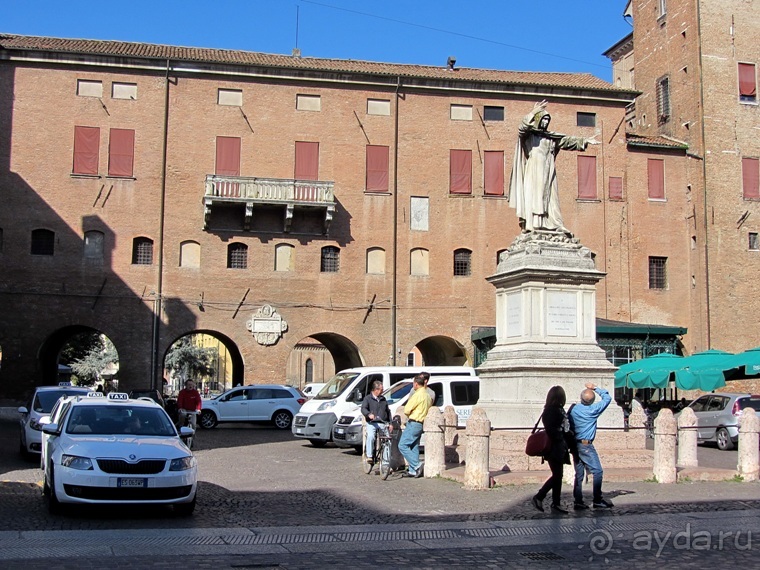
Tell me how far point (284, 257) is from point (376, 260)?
390cm

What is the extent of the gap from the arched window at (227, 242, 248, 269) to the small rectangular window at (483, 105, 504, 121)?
12.1 meters

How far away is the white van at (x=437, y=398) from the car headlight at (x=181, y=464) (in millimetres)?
9740

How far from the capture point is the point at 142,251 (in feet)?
123

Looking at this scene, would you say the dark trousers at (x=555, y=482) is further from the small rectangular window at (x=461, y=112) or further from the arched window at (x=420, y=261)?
the small rectangular window at (x=461, y=112)

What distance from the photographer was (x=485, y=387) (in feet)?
52.7

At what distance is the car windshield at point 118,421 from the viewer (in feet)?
40.0

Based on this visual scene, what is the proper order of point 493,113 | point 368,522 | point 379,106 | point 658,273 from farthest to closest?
point 658,273 → point 493,113 → point 379,106 → point 368,522

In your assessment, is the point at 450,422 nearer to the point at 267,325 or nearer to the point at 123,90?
the point at 267,325

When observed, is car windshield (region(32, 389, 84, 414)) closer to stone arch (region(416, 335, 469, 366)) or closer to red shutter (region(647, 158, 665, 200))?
stone arch (region(416, 335, 469, 366))

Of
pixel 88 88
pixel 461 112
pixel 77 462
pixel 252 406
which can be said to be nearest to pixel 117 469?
pixel 77 462

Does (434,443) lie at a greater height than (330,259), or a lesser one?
lesser

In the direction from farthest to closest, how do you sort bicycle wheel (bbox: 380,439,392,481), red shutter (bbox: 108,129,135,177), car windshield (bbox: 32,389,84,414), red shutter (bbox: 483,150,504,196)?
red shutter (bbox: 483,150,504,196)
red shutter (bbox: 108,129,135,177)
car windshield (bbox: 32,389,84,414)
bicycle wheel (bbox: 380,439,392,481)

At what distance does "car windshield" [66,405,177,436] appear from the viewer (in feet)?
40.0

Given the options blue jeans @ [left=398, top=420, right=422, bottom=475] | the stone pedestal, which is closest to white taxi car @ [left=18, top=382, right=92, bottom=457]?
blue jeans @ [left=398, top=420, right=422, bottom=475]
